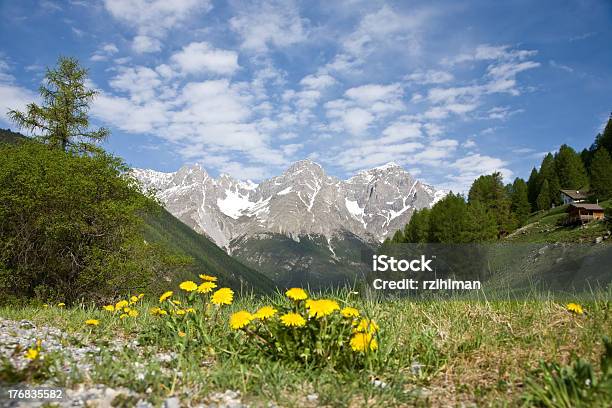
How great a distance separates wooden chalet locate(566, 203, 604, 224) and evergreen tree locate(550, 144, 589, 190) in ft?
71.3

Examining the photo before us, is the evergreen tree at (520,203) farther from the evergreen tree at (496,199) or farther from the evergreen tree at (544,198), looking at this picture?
the evergreen tree at (496,199)

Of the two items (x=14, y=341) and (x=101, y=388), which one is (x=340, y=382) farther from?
(x=14, y=341)

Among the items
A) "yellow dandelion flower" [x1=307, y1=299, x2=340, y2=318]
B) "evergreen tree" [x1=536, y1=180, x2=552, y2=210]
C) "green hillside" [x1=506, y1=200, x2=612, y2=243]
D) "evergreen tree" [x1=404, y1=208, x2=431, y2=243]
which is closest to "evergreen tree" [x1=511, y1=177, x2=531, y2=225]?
"green hillside" [x1=506, y1=200, x2=612, y2=243]

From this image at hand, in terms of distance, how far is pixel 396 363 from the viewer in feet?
14.3

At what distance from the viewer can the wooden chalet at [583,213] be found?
203 ft

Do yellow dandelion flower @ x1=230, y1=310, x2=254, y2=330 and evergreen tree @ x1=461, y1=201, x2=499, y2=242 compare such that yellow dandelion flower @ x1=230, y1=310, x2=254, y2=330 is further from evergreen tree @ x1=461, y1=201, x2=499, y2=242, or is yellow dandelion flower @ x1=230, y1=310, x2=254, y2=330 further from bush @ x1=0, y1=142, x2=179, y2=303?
evergreen tree @ x1=461, y1=201, x2=499, y2=242

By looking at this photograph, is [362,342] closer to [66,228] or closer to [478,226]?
[66,228]

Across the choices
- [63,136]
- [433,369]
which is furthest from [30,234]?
[433,369]

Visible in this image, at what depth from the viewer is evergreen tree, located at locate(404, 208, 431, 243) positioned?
65.2 meters

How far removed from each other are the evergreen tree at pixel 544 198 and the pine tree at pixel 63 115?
293 ft

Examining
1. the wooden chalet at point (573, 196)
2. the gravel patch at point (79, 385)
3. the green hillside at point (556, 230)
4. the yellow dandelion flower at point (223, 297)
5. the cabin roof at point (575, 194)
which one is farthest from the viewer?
the cabin roof at point (575, 194)

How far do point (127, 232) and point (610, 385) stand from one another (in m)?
22.1

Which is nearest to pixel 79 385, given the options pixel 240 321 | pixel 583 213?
pixel 240 321

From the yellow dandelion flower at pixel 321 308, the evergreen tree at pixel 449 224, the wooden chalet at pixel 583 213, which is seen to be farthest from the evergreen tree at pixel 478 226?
the yellow dandelion flower at pixel 321 308
